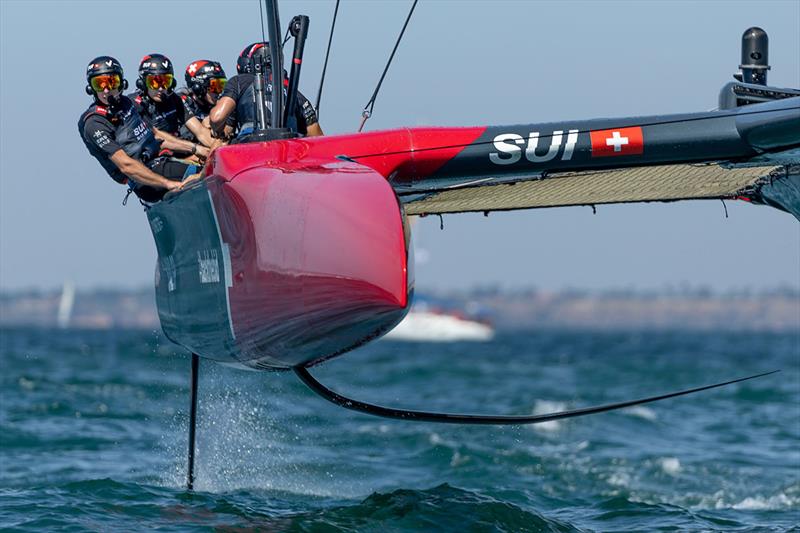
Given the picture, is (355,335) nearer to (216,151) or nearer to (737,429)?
(216,151)

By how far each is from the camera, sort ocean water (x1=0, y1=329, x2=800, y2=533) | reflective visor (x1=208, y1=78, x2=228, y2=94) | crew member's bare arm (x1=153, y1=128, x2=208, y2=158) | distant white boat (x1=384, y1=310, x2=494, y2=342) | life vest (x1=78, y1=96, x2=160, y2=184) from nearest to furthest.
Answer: ocean water (x1=0, y1=329, x2=800, y2=533), life vest (x1=78, y1=96, x2=160, y2=184), crew member's bare arm (x1=153, y1=128, x2=208, y2=158), reflective visor (x1=208, y1=78, x2=228, y2=94), distant white boat (x1=384, y1=310, x2=494, y2=342)

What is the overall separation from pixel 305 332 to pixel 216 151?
3.36ft

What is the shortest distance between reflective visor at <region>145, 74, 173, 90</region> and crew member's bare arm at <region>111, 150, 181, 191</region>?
1.79 ft

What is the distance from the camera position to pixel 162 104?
7.18 m

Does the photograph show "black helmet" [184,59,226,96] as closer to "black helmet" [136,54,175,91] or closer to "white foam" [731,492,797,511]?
"black helmet" [136,54,175,91]

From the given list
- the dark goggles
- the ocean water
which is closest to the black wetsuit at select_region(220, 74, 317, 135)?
the dark goggles

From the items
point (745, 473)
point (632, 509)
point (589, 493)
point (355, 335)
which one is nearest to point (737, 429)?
point (745, 473)

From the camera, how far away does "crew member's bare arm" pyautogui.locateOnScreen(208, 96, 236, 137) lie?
6746 millimetres

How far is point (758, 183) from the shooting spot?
714cm


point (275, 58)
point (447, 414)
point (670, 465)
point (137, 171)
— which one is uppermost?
point (275, 58)

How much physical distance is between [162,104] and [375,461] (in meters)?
3.93

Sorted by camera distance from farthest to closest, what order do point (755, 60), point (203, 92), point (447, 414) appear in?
point (203, 92) → point (755, 60) → point (447, 414)

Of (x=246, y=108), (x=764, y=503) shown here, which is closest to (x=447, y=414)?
(x=246, y=108)

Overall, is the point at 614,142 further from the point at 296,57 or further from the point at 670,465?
the point at 670,465
